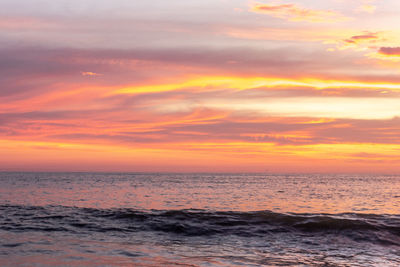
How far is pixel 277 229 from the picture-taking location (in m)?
20.9

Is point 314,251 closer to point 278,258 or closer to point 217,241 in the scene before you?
point 278,258

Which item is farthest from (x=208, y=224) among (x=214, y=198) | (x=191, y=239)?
(x=214, y=198)

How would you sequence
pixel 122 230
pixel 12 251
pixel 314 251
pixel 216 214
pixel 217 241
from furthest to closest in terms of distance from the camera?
1. pixel 216 214
2. pixel 122 230
3. pixel 217 241
4. pixel 314 251
5. pixel 12 251

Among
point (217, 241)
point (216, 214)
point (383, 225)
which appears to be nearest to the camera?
point (217, 241)

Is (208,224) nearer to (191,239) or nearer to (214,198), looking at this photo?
(191,239)

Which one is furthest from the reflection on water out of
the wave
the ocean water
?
the ocean water

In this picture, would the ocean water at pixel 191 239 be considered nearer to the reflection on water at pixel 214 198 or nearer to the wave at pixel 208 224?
the wave at pixel 208 224

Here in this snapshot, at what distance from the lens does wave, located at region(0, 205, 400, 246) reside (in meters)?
19.6

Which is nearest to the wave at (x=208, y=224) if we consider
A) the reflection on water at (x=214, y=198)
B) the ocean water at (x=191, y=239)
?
the ocean water at (x=191, y=239)

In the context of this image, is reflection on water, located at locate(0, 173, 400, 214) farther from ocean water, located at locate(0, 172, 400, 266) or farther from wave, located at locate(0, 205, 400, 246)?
ocean water, located at locate(0, 172, 400, 266)

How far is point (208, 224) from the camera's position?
22109mm

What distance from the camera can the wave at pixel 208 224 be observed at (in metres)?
19.6

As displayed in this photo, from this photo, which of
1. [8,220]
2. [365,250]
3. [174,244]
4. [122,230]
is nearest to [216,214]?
[122,230]

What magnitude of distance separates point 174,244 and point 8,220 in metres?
11.0
